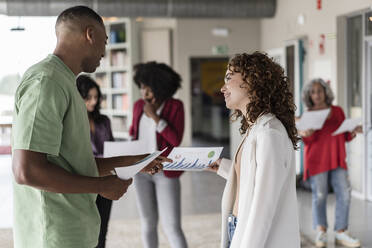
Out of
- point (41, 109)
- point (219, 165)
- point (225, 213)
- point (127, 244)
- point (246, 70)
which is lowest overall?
point (127, 244)

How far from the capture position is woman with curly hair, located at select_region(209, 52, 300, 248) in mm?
1821

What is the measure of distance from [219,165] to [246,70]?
592 millimetres

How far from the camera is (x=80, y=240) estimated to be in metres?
1.66

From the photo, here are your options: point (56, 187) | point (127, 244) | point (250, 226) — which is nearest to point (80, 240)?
point (56, 187)

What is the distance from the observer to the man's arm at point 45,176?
1.48 meters

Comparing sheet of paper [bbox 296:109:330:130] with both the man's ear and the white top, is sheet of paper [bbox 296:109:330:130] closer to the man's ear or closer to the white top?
the white top

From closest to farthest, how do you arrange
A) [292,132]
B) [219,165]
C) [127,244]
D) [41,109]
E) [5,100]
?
[41,109] < [292,132] < [219,165] < [127,244] < [5,100]

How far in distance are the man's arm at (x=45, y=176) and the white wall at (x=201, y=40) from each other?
825cm

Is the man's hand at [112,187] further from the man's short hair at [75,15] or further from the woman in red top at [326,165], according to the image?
the woman in red top at [326,165]

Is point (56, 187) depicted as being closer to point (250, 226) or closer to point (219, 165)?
point (250, 226)

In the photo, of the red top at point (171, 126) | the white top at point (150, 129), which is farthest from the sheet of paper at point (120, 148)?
the red top at point (171, 126)

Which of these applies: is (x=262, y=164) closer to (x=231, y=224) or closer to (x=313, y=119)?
(x=231, y=224)

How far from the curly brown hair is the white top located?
137 centimetres

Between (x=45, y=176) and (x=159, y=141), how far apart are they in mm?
1910
